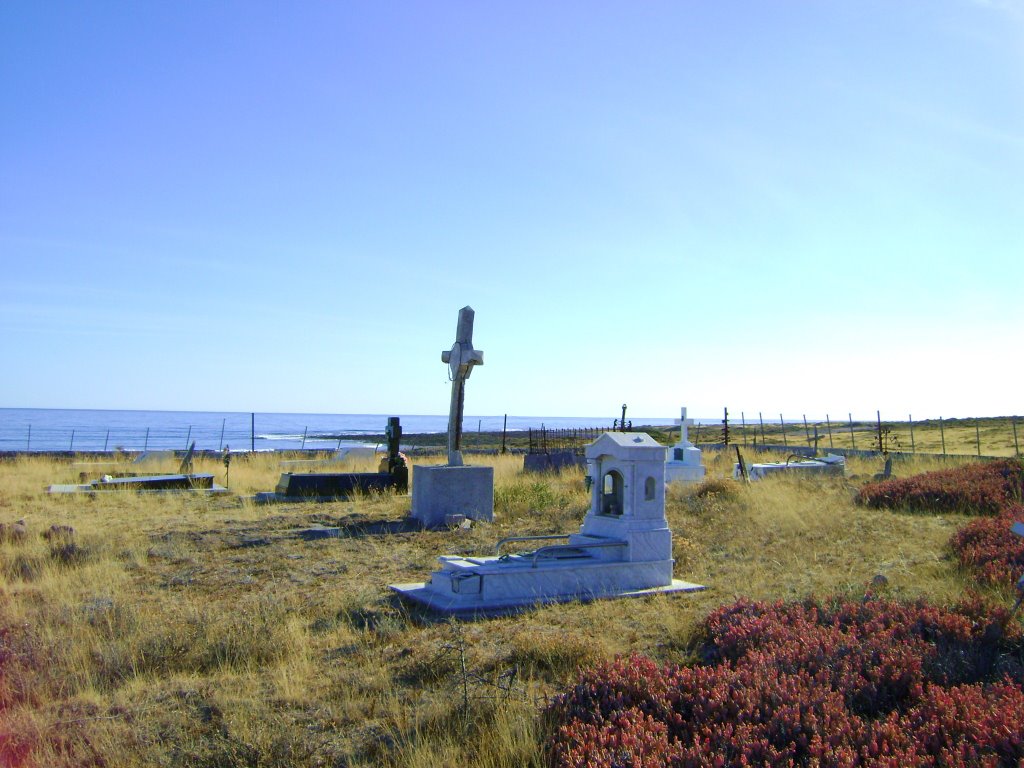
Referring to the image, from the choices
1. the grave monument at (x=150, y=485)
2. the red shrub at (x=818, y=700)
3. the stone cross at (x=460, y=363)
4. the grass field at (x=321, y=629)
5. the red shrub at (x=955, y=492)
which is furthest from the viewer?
the grave monument at (x=150, y=485)

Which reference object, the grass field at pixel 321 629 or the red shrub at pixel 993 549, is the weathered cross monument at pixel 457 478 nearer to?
the grass field at pixel 321 629

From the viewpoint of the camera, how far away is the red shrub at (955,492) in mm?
13805

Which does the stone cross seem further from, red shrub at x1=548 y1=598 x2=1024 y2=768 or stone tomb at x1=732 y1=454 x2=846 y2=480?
red shrub at x1=548 y1=598 x2=1024 y2=768

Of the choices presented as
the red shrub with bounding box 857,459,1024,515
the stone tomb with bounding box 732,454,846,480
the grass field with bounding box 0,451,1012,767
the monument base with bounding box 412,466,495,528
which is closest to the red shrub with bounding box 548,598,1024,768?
the grass field with bounding box 0,451,1012,767

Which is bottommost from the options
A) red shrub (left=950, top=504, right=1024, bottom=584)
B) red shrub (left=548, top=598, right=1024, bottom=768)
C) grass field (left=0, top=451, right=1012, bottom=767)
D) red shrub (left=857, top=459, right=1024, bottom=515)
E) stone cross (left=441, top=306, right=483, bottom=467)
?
grass field (left=0, top=451, right=1012, bottom=767)

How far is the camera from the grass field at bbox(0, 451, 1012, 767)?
4750 millimetres

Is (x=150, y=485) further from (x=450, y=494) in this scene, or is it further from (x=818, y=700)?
(x=818, y=700)

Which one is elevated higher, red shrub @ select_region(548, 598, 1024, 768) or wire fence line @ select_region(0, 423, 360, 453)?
wire fence line @ select_region(0, 423, 360, 453)

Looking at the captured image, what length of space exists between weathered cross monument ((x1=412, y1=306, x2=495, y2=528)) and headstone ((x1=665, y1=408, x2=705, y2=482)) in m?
6.84

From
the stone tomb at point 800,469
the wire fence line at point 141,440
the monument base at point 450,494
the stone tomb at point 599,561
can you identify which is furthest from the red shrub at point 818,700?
the wire fence line at point 141,440

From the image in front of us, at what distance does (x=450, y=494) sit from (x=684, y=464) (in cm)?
889

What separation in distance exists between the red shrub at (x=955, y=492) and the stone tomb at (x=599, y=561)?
277 inches

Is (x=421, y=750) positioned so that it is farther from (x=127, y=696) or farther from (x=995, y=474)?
(x=995, y=474)

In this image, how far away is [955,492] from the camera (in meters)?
14.4
